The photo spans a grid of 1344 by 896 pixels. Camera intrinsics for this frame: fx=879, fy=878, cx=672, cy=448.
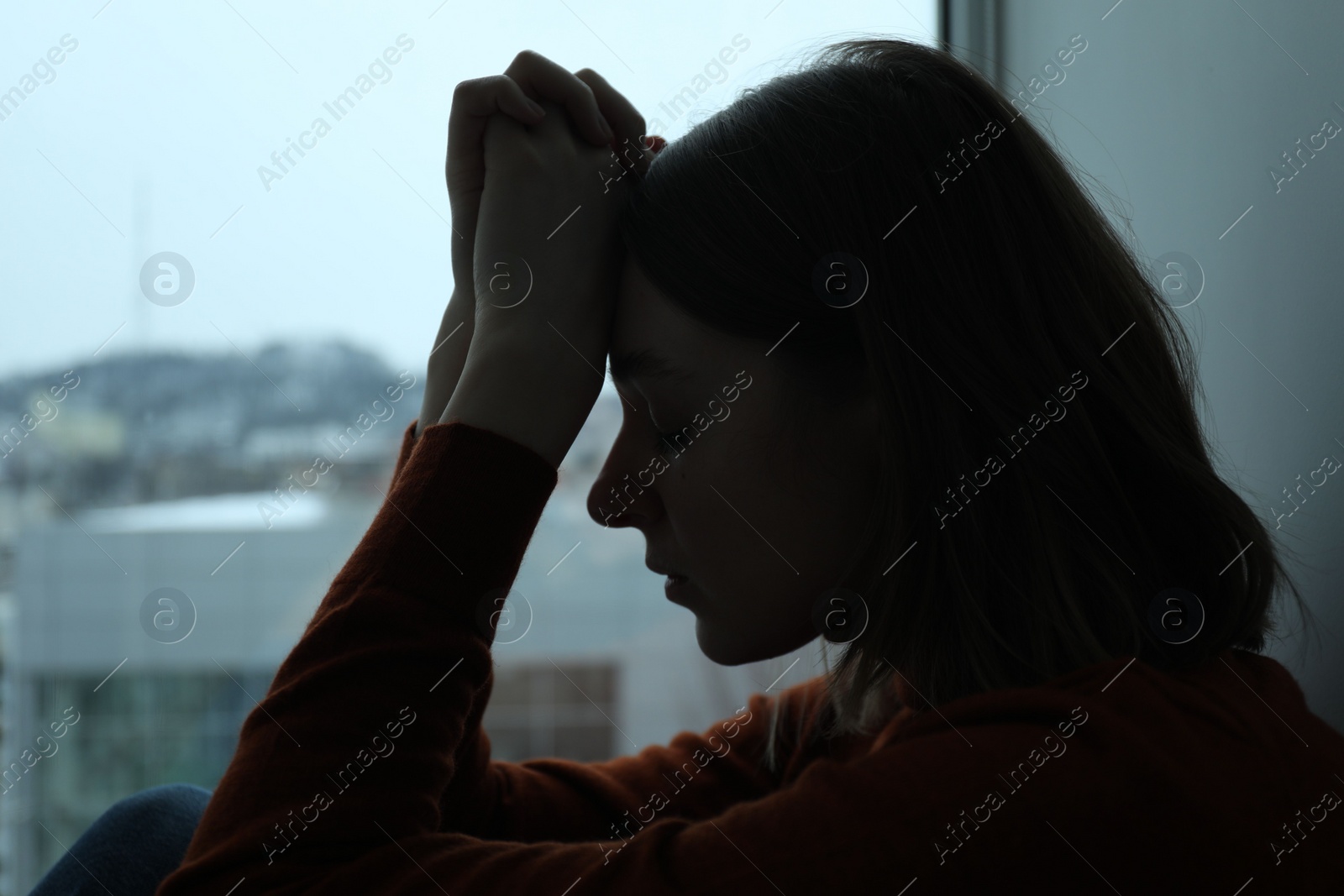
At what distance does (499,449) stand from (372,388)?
49 centimetres

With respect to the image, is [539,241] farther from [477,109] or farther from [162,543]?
[162,543]

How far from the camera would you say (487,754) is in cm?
81

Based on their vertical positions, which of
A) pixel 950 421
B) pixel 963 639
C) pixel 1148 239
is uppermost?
pixel 1148 239

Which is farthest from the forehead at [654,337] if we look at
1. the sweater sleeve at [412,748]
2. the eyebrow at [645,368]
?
the sweater sleeve at [412,748]

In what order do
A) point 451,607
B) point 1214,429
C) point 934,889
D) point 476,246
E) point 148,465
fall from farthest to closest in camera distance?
point 148,465 < point 1214,429 < point 476,246 < point 451,607 < point 934,889

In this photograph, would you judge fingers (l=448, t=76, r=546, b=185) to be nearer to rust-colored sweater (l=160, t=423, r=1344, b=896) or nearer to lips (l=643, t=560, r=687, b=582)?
rust-colored sweater (l=160, t=423, r=1344, b=896)

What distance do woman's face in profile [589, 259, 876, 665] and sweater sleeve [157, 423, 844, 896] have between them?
105mm

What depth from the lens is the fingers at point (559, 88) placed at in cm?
72

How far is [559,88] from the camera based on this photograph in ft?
2.39

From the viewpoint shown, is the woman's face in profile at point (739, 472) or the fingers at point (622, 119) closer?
the woman's face in profile at point (739, 472)

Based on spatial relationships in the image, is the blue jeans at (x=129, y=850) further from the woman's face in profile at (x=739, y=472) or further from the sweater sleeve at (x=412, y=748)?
the woman's face in profile at (x=739, y=472)

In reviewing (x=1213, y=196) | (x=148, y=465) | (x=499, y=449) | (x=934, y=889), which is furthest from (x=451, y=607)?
(x=1213, y=196)

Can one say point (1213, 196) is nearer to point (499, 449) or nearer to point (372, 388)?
point (499, 449)

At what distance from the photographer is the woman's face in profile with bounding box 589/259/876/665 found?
659 mm
